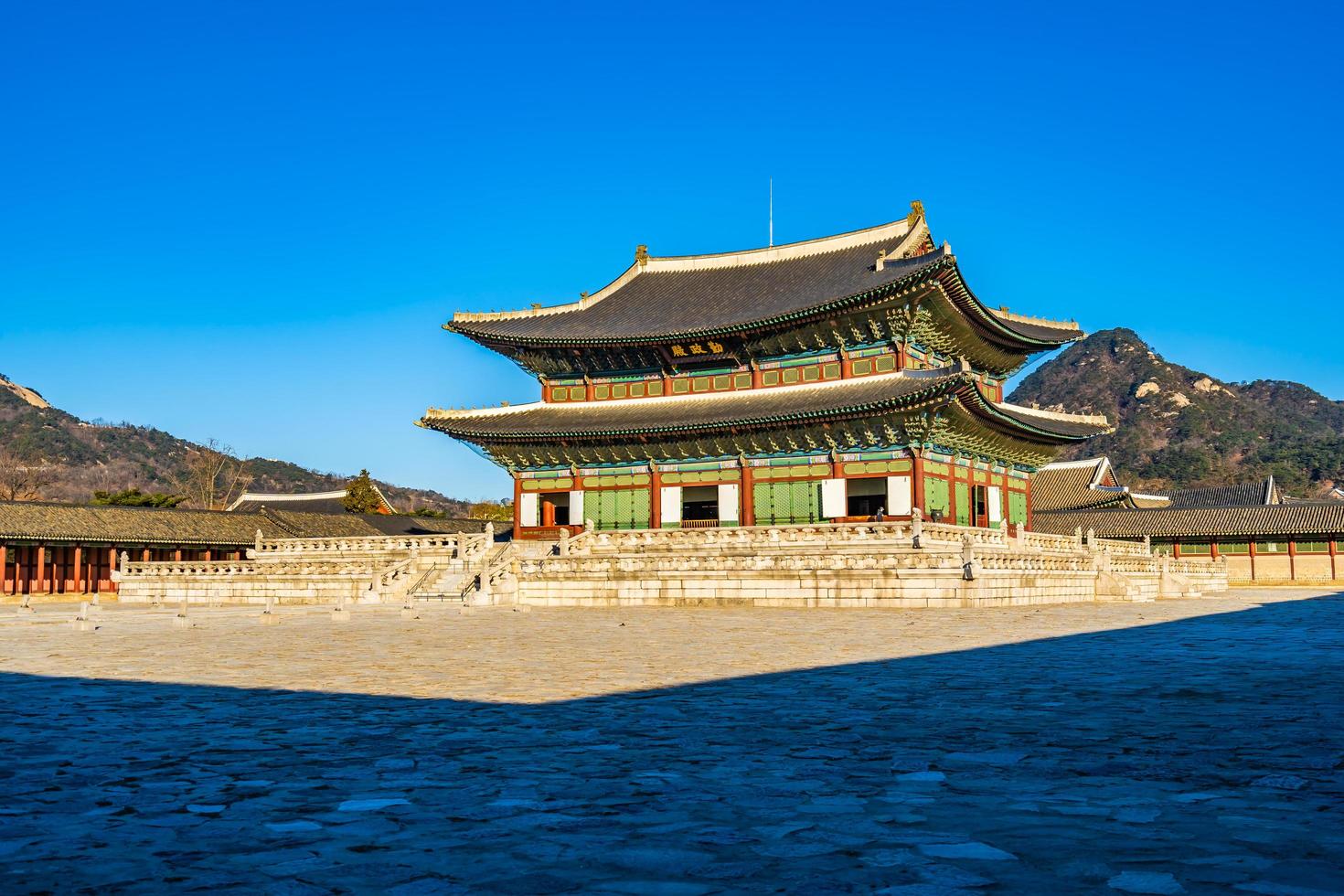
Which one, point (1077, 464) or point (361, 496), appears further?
point (361, 496)

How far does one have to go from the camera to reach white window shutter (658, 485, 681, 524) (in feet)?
146

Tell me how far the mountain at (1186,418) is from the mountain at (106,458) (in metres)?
89.8

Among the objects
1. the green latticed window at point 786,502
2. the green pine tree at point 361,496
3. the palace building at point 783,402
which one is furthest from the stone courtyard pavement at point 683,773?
the green pine tree at point 361,496

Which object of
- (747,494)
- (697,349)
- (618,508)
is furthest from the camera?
(697,349)

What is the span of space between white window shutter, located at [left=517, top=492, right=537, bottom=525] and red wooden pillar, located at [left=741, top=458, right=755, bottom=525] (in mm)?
9659

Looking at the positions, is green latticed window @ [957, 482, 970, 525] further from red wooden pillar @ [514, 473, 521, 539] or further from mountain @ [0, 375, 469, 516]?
mountain @ [0, 375, 469, 516]

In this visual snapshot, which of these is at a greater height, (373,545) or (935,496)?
(935,496)

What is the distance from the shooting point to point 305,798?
6445mm

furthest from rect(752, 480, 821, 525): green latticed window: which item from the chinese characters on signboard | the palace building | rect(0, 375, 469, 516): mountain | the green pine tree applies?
rect(0, 375, 469, 516): mountain

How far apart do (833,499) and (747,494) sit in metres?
3.65

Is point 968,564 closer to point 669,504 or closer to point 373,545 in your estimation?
point 669,504

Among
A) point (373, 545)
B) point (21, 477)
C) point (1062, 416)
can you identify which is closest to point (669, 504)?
point (373, 545)

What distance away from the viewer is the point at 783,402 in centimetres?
4209

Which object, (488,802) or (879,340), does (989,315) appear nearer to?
(879,340)
